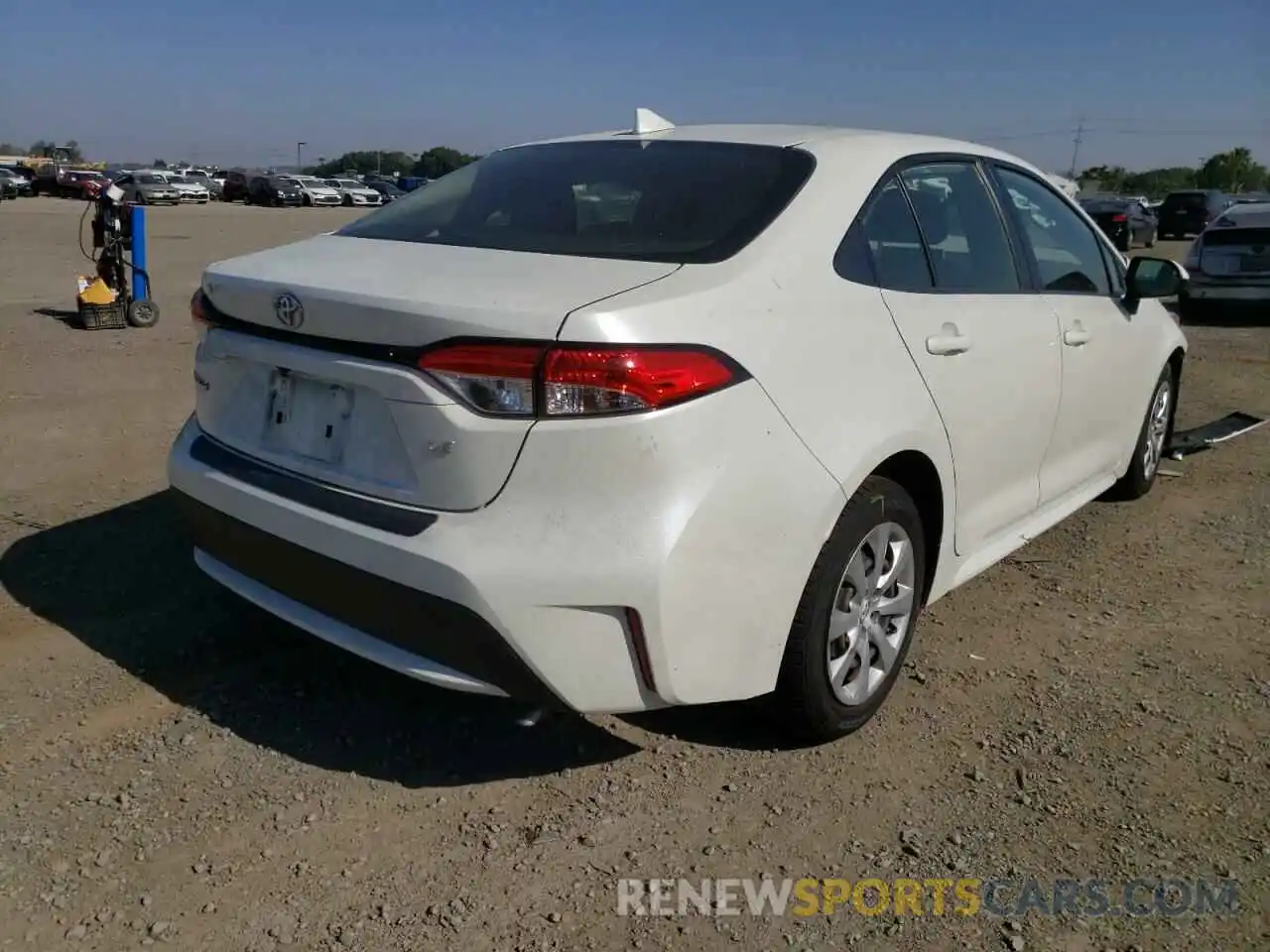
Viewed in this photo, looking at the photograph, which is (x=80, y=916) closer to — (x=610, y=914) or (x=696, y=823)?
(x=610, y=914)

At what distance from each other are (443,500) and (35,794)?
1.35 m

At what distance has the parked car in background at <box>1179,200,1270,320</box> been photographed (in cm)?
1198

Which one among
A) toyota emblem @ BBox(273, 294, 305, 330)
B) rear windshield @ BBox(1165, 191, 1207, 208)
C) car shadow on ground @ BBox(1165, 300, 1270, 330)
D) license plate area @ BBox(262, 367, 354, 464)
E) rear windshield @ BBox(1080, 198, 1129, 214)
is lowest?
car shadow on ground @ BBox(1165, 300, 1270, 330)

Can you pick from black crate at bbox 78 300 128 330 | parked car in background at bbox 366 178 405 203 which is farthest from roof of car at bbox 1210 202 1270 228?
parked car in background at bbox 366 178 405 203

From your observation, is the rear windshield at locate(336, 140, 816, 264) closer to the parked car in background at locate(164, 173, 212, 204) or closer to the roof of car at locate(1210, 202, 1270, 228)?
the roof of car at locate(1210, 202, 1270, 228)

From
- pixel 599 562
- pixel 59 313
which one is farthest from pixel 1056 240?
pixel 59 313

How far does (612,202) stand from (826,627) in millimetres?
1340

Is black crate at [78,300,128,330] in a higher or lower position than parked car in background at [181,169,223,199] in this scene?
lower

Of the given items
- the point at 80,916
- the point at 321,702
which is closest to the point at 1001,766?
the point at 321,702

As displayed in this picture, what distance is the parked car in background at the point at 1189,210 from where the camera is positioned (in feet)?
96.0

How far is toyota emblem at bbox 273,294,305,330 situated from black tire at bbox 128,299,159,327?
26.0 feet

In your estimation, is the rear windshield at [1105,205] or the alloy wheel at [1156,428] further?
the rear windshield at [1105,205]

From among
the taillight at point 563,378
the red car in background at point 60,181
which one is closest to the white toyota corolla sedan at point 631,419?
the taillight at point 563,378

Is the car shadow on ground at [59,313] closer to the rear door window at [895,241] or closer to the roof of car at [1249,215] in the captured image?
the rear door window at [895,241]
